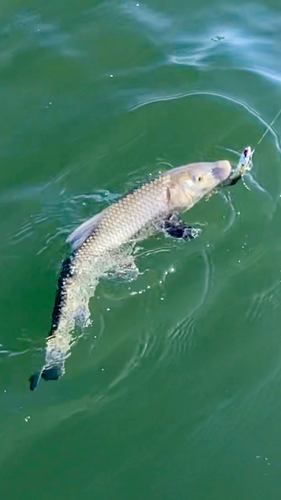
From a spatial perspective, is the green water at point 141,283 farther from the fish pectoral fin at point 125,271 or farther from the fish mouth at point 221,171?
the fish mouth at point 221,171

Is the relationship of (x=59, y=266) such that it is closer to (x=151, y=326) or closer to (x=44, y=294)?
(x=44, y=294)

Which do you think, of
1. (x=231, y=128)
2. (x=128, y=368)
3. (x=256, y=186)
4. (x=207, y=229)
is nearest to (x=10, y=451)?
(x=128, y=368)

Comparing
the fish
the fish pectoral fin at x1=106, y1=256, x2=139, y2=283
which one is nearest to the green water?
the fish pectoral fin at x1=106, y1=256, x2=139, y2=283

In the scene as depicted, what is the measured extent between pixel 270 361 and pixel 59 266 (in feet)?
6.06

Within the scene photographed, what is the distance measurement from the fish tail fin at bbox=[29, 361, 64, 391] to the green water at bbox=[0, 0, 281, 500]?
0.16 meters

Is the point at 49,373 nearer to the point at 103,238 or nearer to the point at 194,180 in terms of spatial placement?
the point at 103,238

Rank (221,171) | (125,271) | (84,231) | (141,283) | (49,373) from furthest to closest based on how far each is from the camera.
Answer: (221,171) → (141,283) → (125,271) → (84,231) → (49,373)

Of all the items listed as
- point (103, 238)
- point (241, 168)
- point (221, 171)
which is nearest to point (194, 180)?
point (221, 171)

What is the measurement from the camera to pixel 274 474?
4.98 metres

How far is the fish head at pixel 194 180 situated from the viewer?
5.54 m

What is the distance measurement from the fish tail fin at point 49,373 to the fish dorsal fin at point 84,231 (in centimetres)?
89

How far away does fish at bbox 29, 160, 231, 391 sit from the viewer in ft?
16.2

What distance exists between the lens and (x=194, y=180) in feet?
18.6

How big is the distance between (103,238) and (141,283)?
70 cm
